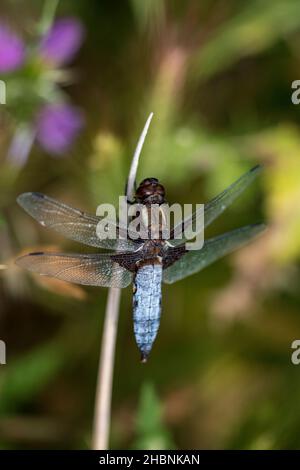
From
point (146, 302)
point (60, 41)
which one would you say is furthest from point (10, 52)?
point (146, 302)

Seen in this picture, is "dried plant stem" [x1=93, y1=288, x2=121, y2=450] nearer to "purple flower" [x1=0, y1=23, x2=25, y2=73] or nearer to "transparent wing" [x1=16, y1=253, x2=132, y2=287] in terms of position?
"transparent wing" [x1=16, y1=253, x2=132, y2=287]

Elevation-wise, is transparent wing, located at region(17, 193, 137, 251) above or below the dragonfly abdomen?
above

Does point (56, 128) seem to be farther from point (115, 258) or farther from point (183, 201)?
point (115, 258)

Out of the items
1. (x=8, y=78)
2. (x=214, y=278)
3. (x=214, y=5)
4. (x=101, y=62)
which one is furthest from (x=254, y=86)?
(x=8, y=78)

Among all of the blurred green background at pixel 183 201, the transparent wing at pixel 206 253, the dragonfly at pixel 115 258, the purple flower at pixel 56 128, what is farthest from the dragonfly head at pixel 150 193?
the purple flower at pixel 56 128

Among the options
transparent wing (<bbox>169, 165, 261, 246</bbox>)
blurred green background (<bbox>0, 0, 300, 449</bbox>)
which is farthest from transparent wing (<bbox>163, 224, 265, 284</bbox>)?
blurred green background (<bbox>0, 0, 300, 449</bbox>)

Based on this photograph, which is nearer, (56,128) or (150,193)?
(150,193)
